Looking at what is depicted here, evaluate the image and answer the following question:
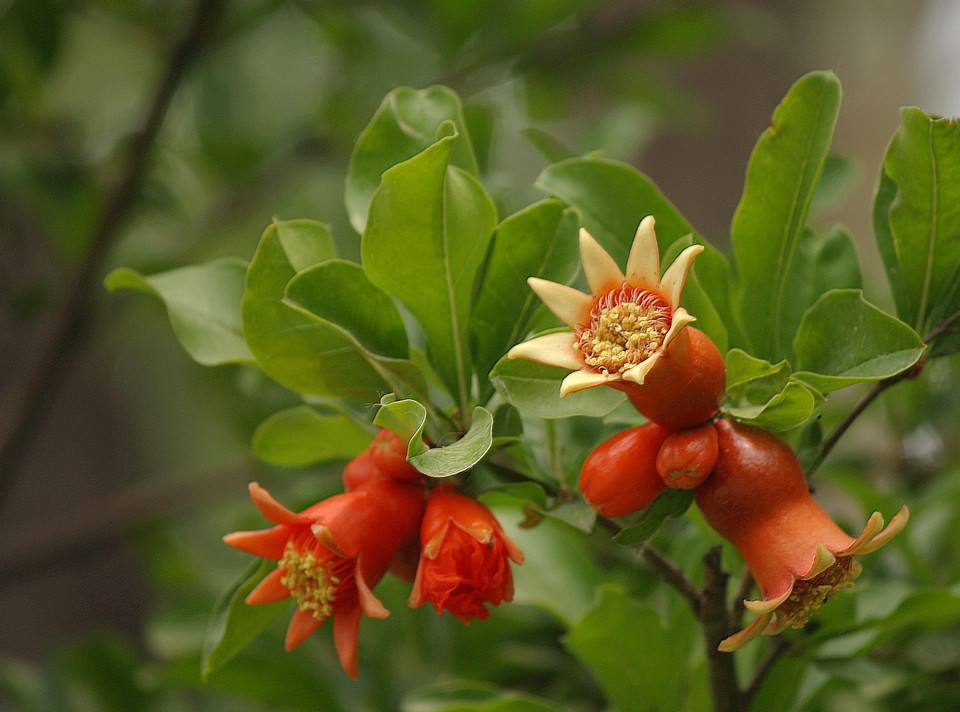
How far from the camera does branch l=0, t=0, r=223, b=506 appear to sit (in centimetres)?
97

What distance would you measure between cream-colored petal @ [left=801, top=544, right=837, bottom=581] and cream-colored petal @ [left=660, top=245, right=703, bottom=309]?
12 centimetres

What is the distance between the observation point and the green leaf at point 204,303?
1.77 feet

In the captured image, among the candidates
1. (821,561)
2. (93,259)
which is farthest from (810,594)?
(93,259)

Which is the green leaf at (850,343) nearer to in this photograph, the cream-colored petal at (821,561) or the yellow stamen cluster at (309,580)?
the cream-colored petal at (821,561)

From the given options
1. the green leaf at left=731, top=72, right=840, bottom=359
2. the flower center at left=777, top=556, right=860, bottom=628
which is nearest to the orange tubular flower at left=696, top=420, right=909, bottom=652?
the flower center at left=777, top=556, right=860, bottom=628

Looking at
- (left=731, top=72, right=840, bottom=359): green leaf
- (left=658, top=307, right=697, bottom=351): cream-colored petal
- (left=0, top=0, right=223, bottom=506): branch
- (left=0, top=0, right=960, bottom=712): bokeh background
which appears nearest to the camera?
(left=658, top=307, right=697, bottom=351): cream-colored petal

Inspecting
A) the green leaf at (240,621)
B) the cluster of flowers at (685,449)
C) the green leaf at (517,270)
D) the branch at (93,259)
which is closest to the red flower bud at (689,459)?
the cluster of flowers at (685,449)

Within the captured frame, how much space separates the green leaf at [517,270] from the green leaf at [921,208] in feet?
0.53

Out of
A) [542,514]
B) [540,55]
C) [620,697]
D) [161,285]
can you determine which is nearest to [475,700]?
[620,697]

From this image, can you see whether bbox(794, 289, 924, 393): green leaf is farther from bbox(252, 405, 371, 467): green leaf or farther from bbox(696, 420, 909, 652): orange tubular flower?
bbox(252, 405, 371, 467): green leaf

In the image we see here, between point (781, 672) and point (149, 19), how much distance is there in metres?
1.04

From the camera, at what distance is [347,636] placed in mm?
464

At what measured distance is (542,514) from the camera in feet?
1.56

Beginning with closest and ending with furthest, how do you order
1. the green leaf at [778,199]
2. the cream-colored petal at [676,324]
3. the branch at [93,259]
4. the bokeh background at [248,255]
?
1. the cream-colored petal at [676,324]
2. the green leaf at [778,199]
3. the bokeh background at [248,255]
4. the branch at [93,259]
